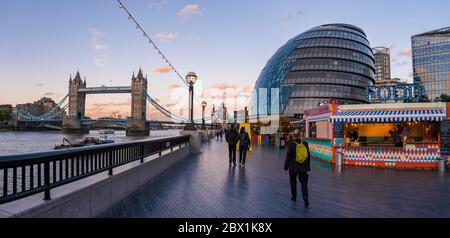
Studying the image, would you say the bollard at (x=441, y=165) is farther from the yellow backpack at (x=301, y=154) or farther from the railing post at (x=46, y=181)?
the railing post at (x=46, y=181)

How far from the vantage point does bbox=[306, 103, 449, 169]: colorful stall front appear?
1393 centimetres

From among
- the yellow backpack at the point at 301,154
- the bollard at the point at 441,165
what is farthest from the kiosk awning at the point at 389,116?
the yellow backpack at the point at 301,154

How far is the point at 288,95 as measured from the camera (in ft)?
215

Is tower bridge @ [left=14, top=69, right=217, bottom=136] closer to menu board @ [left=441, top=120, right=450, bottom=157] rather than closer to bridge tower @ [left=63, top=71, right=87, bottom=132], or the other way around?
bridge tower @ [left=63, top=71, right=87, bottom=132]

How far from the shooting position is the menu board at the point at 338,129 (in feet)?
52.4

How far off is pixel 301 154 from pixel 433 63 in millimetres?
138408

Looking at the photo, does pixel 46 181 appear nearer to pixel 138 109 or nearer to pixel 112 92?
pixel 138 109

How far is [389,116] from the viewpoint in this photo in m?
14.3

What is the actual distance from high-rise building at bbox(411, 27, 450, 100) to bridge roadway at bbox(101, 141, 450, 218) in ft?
409

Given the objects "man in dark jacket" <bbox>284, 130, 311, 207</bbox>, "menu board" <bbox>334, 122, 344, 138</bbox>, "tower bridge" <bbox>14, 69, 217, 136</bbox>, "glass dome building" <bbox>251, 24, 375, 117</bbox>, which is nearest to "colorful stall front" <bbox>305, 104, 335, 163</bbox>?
"menu board" <bbox>334, 122, 344, 138</bbox>

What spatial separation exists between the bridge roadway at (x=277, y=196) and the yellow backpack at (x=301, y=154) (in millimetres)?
1045

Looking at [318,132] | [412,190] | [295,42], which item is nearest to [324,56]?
[295,42]
